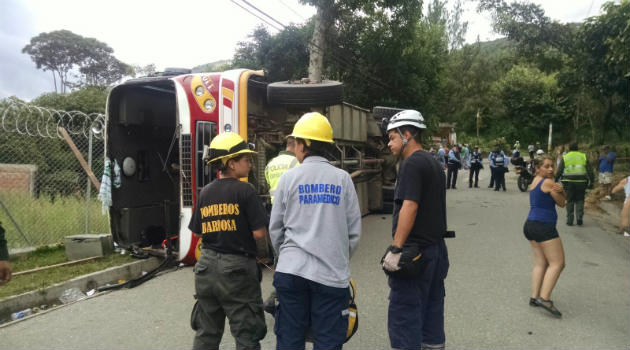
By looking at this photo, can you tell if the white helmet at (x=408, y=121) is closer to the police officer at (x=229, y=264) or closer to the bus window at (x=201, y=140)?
the police officer at (x=229, y=264)

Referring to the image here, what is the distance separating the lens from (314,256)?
2.47 meters

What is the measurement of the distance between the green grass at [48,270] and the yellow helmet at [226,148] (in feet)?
11.7

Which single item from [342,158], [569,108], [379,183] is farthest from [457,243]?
[569,108]

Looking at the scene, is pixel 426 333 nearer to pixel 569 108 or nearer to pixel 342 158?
pixel 342 158

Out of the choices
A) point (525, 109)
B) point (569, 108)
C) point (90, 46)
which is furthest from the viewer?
point (90, 46)

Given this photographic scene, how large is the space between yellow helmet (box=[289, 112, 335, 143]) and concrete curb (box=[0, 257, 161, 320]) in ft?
13.3

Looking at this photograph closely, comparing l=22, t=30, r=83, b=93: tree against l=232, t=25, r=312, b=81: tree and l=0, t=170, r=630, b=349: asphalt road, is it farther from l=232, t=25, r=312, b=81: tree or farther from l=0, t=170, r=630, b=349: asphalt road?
l=0, t=170, r=630, b=349: asphalt road

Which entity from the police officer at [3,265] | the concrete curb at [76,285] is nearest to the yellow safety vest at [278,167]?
the police officer at [3,265]

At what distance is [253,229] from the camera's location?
2965mm

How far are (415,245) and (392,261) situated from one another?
19 cm

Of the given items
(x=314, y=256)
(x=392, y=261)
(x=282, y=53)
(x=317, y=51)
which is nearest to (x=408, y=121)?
(x=392, y=261)

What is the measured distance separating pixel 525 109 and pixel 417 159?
4466cm

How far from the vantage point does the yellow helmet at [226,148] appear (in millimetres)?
3037

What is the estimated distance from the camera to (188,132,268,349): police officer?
288 cm
